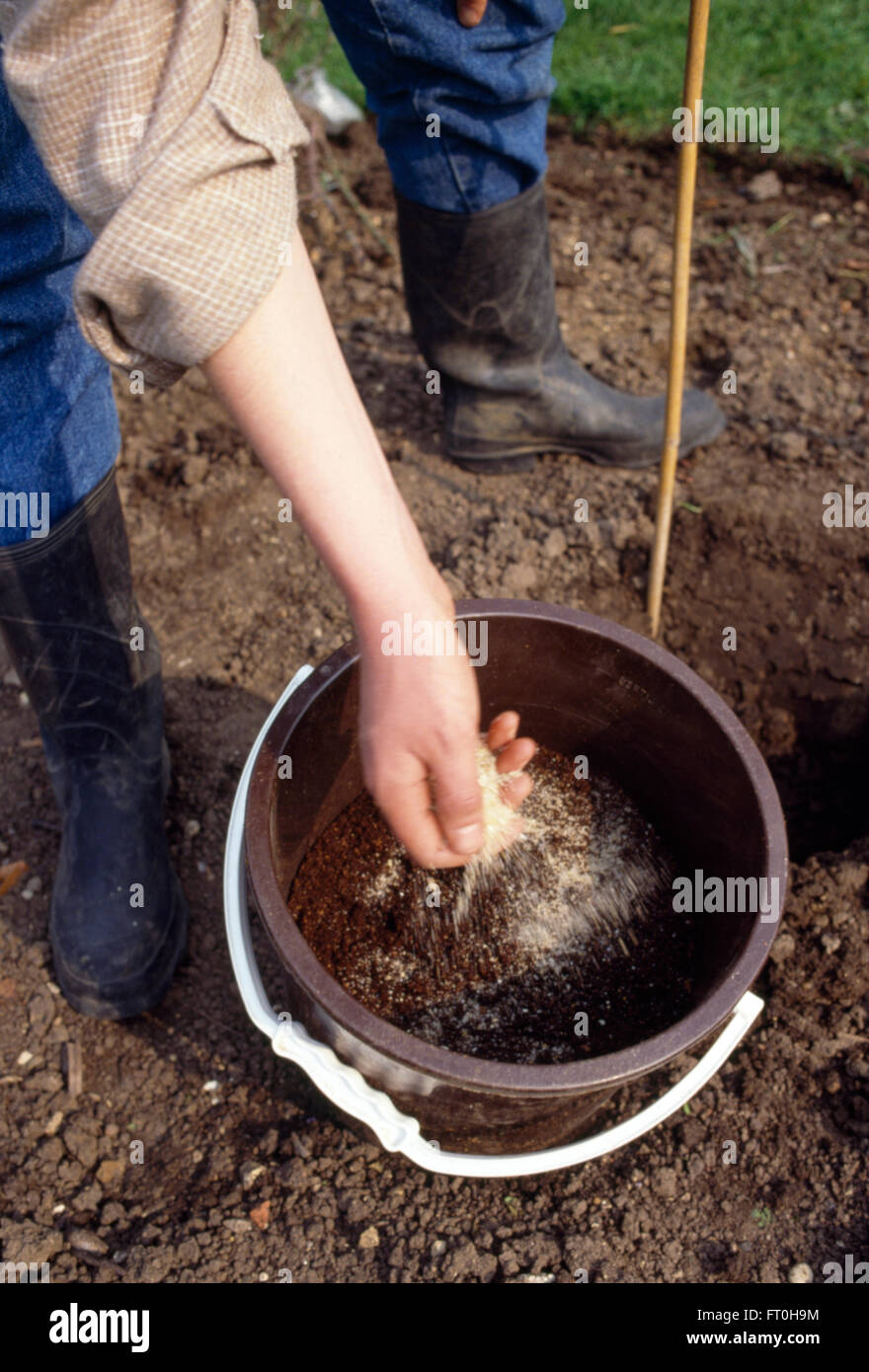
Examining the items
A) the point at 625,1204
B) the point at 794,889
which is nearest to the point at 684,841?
the point at 794,889

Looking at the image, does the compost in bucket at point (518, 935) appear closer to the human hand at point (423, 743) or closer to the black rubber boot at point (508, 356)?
the human hand at point (423, 743)

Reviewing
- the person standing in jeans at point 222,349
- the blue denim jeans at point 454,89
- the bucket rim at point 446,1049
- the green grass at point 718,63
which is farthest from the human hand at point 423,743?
the green grass at point 718,63

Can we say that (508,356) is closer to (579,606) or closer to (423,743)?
(579,606)

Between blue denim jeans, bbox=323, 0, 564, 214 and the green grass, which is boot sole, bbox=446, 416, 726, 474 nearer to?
blue denim jeans, bbox=323, 0, 564, 214

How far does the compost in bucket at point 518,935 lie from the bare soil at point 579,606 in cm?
26

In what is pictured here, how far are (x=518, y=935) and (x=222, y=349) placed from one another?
107 centimetres

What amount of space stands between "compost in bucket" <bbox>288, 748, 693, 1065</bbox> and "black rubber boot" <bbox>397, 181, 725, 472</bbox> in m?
1.15

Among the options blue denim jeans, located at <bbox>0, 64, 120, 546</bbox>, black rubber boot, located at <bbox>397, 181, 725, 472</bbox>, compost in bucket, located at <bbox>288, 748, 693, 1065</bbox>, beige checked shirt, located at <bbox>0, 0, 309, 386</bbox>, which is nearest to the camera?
beige checked shirt, located at <bbox>0, 0, 309, 386</bbox>

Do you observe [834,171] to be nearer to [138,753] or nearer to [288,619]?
[288,619]

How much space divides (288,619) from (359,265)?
146 cm

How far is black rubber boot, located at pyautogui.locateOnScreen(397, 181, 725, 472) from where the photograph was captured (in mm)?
Result: 2172

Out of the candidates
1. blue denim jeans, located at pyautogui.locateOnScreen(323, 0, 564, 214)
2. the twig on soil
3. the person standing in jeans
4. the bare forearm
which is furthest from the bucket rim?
blue denim jeans, located at pyautogui.locateOnScreen(323, 0, 564, 214)

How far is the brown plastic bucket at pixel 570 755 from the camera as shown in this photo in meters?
1.20

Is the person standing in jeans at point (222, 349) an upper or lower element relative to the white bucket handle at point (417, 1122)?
upper
